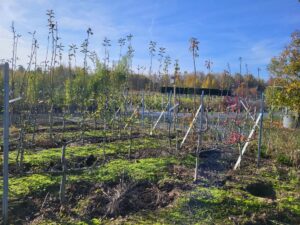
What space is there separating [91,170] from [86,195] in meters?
0.85

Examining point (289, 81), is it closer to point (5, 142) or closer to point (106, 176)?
point (106, 176)

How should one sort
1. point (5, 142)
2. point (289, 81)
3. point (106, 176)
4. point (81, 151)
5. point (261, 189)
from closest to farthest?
point (5, 142) → point (106, 176) → point (261, 189) → point (81, 151) → point (289, 81)

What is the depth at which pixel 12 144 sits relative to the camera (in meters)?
7.75

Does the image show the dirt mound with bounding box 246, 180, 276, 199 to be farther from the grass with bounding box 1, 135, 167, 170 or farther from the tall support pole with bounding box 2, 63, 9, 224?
the tall support pole with bounding box 2, 63, 9, 224

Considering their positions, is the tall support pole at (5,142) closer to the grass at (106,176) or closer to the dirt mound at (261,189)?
the grass at (106,176)

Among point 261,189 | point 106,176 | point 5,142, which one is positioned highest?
point 5,142

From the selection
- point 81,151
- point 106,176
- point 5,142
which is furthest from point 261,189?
point 5,142

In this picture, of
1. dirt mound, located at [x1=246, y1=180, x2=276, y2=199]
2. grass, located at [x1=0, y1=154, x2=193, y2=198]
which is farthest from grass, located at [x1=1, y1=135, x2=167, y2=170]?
dirt mound, located at [x1=246, y1=180, x2=276, y2=199]

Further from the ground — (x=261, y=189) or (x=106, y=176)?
(x=106, y=176)

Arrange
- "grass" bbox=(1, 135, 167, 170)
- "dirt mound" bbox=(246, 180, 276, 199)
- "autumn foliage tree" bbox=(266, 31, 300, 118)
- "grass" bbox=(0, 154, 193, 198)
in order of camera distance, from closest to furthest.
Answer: "grass" bbox=(0, 154, 193, 198) < "dirt mound" bbox=(246, 180, 276, 199) < "grass" bbox=(1, 135, 167, 170) < "autumn foliage tree" bbox=(266, 31, 300, 118)

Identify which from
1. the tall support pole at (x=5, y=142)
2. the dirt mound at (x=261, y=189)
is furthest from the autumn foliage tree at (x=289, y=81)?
the tall support pole at (x=5, y=142)

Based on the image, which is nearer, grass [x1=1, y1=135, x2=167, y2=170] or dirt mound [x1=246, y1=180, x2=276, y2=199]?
dirt mound [x1=246, y1=180, x2=276, y2=199]

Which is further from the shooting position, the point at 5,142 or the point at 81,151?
the point at 81,151

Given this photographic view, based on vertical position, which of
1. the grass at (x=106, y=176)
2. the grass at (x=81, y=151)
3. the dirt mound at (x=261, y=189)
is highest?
the grass at (x=81, y=151)
